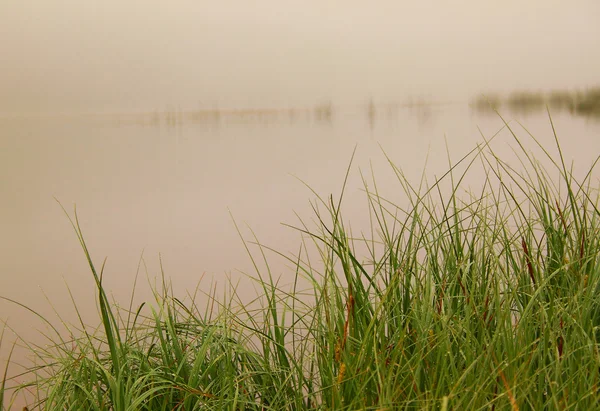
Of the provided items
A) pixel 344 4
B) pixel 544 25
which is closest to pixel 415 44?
pixel 344 4

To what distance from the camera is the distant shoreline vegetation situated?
273 cm

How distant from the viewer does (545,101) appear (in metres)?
2.77

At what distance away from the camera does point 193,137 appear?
2.57 metres

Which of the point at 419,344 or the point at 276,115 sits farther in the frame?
the point at 276,115

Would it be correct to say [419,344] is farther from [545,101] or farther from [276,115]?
[545,101]

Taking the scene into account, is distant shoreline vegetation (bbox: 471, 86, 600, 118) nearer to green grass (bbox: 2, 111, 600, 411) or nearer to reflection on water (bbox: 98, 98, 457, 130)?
reflection on water (bbox: 98, 98, 457, 130)

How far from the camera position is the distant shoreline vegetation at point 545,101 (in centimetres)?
273

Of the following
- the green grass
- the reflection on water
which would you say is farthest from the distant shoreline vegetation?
the green grass

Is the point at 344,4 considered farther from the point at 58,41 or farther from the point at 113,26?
the point at 58,41

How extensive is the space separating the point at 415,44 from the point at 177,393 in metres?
1.87

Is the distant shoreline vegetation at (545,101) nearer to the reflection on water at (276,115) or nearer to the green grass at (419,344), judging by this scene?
the reflection on water at (276,115)

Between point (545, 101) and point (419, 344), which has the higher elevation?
point (545, 101)

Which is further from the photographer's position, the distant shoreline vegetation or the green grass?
the distant shoreline vegetation

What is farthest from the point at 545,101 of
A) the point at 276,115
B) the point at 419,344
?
the point at 419,344
